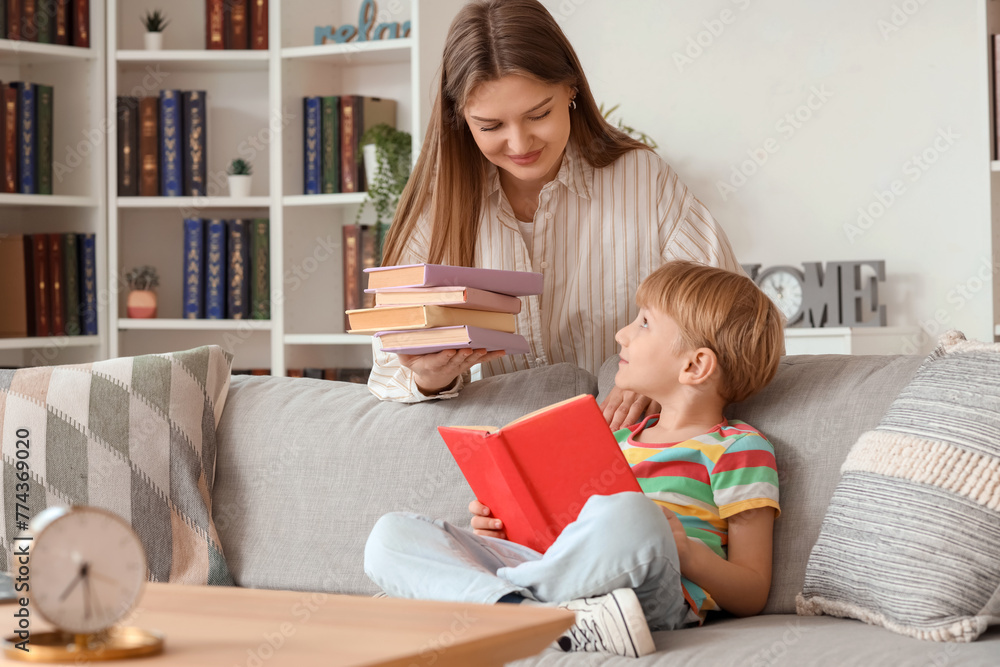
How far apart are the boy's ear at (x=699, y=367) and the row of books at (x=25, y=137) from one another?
2197mm

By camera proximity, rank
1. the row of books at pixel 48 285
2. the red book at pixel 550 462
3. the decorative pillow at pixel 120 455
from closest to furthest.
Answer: the red book at pixel 550 462, the decorative pillow at pixel 120 455, the row of books at pixel 48 285

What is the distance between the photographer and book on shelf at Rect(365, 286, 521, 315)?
4.61 feet

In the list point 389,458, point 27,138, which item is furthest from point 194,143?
point 389,458

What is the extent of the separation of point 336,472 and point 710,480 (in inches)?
24.4

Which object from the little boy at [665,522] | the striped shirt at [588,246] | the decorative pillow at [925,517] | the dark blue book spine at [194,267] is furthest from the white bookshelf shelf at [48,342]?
the decorative pillow at [925,517]

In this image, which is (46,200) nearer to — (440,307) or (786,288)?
(440,307)

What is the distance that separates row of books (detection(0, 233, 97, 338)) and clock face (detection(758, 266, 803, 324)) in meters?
1.97

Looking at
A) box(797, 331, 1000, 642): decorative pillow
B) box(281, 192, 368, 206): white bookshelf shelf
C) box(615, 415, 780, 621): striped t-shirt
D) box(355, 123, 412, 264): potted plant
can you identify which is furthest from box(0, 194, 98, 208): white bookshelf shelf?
box(797, 331, 1000, 642): decorative pillow

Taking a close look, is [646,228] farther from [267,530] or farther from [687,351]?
[267,530]

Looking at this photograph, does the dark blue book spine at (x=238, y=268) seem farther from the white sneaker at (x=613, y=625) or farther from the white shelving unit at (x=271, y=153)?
the white sneaker at (x=613, y=625)

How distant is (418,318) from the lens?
141 centimetres

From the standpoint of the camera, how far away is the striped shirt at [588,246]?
174 cm

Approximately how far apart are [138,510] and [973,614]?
1197 mm

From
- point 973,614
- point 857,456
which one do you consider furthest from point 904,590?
point 857,456
